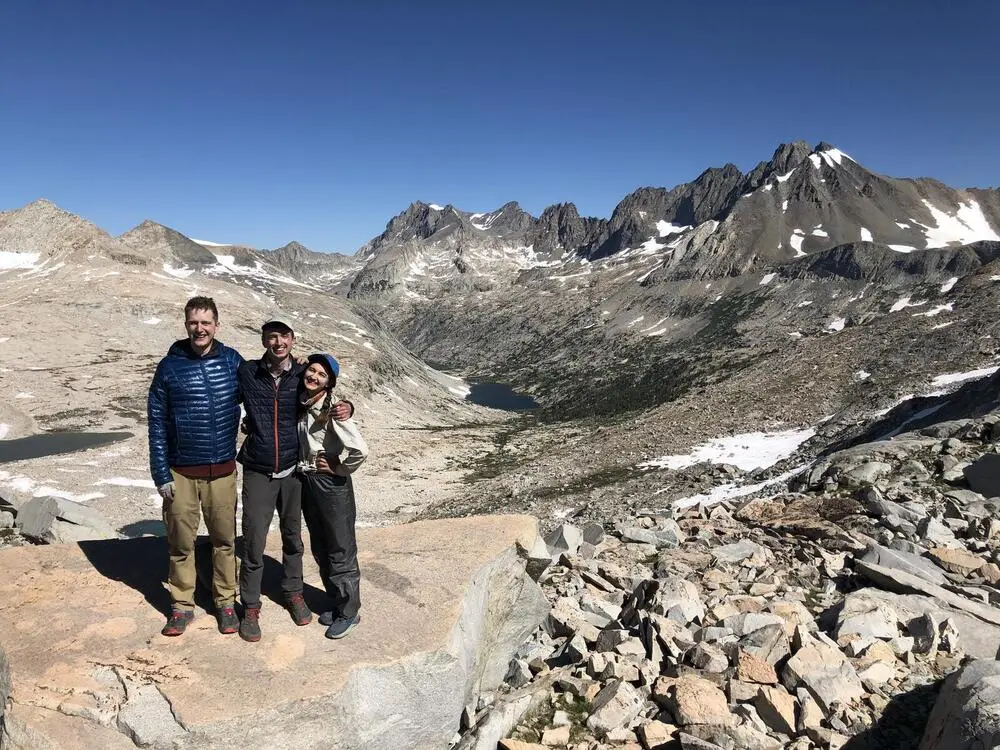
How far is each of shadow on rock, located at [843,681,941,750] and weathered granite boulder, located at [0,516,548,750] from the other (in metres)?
4.93

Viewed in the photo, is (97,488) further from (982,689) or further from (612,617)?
(982,689)

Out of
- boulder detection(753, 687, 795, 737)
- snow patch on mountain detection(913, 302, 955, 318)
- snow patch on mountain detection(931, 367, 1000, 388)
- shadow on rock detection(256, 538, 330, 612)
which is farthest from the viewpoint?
snow patch on mountain detection(913, 302, 955, 318)

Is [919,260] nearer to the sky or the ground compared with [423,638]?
nearer to the sky

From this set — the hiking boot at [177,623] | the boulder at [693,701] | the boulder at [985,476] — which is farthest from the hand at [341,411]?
the boulder at [985,476]

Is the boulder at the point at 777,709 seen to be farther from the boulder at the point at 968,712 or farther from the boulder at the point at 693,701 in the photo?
the boulder at the point at 968,712

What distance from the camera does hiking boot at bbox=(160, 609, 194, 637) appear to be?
7.70m

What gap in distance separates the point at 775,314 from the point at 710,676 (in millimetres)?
199296

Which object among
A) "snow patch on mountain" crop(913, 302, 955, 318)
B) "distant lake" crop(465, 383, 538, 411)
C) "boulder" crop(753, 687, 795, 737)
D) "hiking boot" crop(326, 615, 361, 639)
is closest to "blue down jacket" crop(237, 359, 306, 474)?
"hiking boot" crop(326, 615, 361, 639)

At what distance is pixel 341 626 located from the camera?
7.88 metres

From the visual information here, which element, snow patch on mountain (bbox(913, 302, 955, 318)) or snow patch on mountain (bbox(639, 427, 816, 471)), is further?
snow patch on mountain (bbox(913, 302, 955, 318))

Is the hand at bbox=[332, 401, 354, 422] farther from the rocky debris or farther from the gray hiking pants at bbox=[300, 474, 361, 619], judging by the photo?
the rocky debris

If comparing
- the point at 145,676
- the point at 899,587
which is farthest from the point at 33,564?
the point at 899,587

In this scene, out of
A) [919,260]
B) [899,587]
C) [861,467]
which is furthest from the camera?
[919,260]

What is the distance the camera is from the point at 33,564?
378 inches
